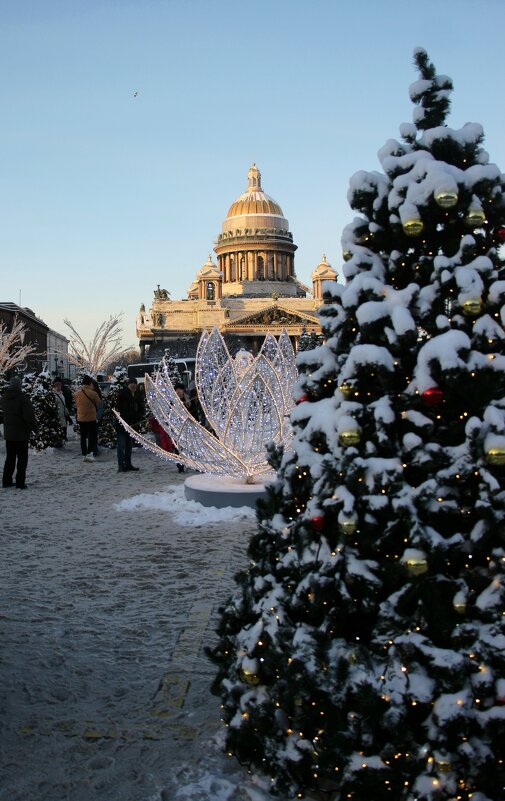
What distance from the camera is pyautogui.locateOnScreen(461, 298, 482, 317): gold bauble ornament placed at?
7.97 feet

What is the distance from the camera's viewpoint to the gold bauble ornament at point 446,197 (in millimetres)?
2475

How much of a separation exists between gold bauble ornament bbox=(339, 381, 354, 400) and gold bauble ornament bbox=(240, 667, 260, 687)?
3.57 feet

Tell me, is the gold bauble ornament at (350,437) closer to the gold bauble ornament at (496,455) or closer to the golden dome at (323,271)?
the gold bauble ornament at (496,455)

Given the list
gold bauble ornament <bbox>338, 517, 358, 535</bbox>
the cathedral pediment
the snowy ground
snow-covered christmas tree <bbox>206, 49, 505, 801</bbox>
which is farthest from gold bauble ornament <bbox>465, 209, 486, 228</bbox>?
the cathedral pediment

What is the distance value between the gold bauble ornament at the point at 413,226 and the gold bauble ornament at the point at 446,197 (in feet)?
0.31

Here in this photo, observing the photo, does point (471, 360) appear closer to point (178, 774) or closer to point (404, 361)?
point (404, 361)

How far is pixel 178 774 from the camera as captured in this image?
2.98m

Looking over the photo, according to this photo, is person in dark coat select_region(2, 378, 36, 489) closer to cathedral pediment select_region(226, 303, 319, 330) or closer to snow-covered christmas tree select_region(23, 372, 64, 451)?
snow-covered christmas tree select_region(23, 372, 64, 451)

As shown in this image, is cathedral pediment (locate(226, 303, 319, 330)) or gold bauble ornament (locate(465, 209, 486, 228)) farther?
cathedral pediment (locate(226, 303, 319, 330))

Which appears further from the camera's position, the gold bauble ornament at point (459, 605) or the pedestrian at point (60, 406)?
the pedestrian at point (60, 406)

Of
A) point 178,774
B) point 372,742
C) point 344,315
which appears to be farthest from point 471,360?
point 178,774

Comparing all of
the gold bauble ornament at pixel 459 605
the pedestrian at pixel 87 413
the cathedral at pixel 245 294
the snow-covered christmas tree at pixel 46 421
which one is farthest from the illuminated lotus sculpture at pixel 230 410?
the cathedral at pixel 245 294

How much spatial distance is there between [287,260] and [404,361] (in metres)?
83.5

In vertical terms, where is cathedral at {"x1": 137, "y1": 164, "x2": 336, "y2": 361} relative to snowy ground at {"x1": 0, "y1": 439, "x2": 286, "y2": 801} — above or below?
above
